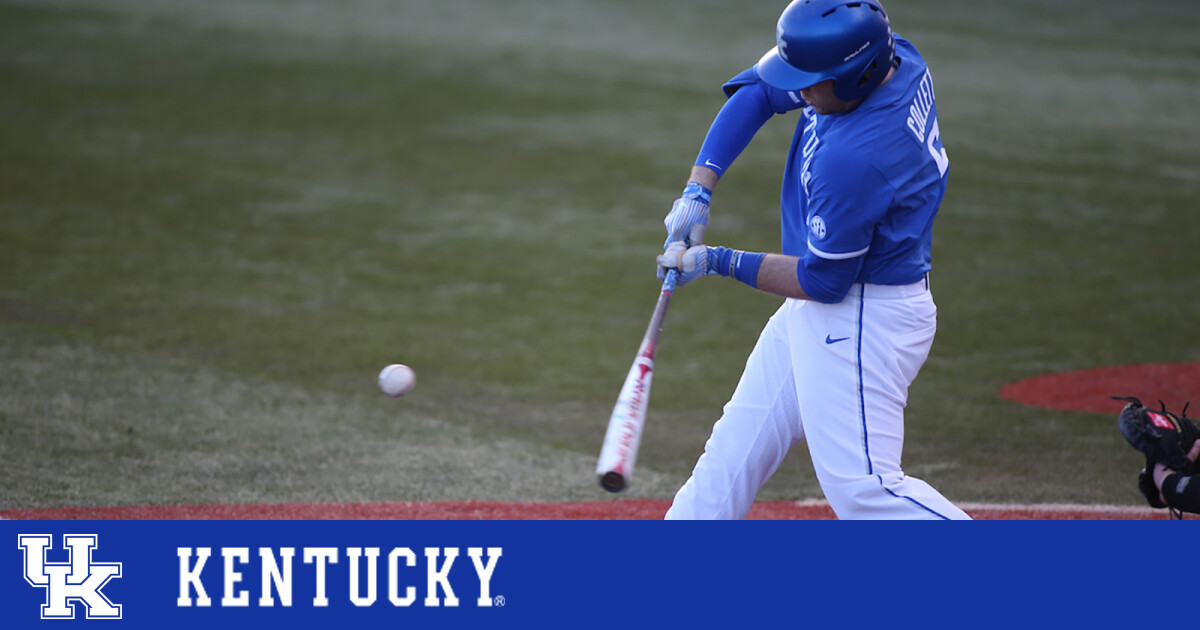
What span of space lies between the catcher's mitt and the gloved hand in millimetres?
1334

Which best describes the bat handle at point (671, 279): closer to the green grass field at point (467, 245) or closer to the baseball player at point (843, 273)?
the baseball player at point (843, 273)

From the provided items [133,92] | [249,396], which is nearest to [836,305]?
[249,396]

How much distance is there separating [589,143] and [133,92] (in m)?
6.47

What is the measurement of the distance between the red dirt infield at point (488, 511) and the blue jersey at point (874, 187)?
2.05 metres

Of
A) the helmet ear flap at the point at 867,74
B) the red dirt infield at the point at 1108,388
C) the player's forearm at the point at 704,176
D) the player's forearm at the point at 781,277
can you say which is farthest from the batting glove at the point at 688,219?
the red dirt infield at the point at 1108,388

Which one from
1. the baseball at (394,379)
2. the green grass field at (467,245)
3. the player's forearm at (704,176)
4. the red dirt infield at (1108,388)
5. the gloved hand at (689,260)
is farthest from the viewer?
the red dirt infield at (1108,388)

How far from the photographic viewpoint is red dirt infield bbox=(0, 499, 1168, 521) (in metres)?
5.10

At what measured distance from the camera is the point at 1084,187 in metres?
12.8

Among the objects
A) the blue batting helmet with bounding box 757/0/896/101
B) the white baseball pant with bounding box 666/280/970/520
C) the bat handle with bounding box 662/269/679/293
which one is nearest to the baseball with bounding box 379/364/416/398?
the bat handle with bounding box 662/269/679/293

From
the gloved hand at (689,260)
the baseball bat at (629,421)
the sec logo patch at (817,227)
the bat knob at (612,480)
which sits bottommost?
the bat knob at (612,480)
